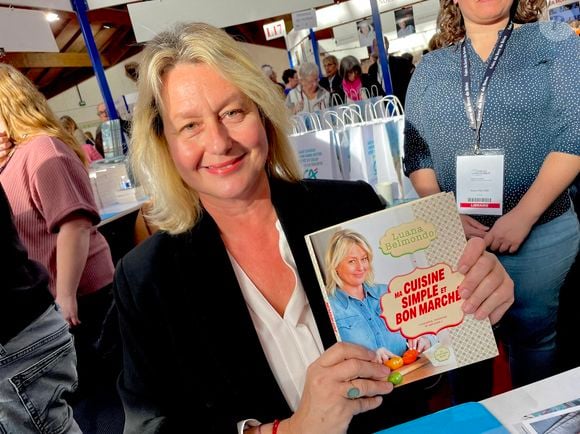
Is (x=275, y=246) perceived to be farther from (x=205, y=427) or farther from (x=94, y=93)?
(x=94, y=93)

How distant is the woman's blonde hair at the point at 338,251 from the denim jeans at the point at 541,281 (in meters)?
0.97

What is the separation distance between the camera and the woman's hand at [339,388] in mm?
754

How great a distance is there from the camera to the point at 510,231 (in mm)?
1441

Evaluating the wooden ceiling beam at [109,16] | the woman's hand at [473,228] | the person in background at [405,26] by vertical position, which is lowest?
the woman's hand at [473,228]

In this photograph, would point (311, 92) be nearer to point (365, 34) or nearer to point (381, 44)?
point (381, 44)

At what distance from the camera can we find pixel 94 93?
15.8 m

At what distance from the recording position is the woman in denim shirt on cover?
2.43 feet

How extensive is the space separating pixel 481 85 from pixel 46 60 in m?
12.6

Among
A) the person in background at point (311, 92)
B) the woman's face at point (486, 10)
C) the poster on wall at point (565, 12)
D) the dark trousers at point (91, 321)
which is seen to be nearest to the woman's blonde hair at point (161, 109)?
the woman's face at point (486, 10)

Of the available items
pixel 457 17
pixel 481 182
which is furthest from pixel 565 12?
pixel 481 182

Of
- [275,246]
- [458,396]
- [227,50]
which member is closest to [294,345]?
[275,246]

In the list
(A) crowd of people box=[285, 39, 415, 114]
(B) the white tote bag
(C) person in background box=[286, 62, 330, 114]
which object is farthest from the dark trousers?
(C) person in background box=[286, 62, 330, 114]

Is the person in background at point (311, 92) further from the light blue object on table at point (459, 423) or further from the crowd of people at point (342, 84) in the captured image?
the light blue object on table at point (459, 423)

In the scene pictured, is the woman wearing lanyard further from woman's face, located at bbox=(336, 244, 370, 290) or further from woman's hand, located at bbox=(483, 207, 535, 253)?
woman's face, located at bbox=(336, 244, 370, 290)
